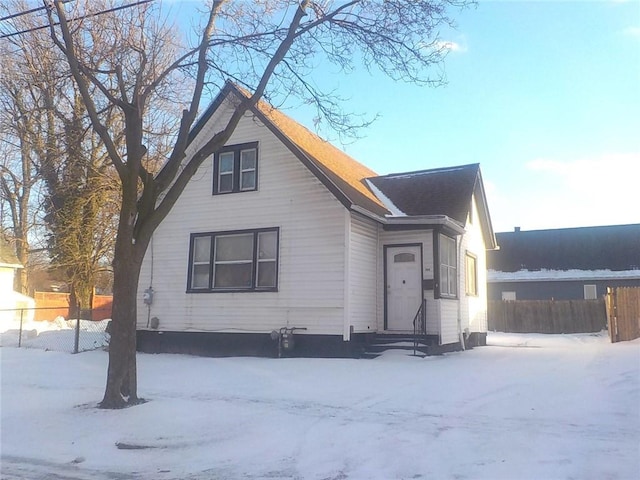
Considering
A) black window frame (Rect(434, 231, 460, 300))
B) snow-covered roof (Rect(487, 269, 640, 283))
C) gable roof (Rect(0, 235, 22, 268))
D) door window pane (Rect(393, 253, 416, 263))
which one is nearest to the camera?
black window frame (Rect(434, 231, 460, 300))

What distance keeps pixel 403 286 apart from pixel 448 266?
1571mm

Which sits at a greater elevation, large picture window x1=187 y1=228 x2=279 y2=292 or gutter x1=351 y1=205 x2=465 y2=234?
gutter x1=351 y1=205 x2=465 y2=234

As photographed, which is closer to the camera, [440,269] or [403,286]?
[440,269]

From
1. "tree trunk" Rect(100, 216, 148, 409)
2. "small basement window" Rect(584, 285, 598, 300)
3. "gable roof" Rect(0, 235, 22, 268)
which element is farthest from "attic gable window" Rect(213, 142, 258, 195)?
→ "small basement window" Rect(584, 285, 598, 300)

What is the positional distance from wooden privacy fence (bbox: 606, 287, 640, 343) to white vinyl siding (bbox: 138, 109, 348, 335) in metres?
8.85

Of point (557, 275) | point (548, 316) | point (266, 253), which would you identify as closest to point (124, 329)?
point (266, 253)

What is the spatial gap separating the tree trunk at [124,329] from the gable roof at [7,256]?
20441 millimetres

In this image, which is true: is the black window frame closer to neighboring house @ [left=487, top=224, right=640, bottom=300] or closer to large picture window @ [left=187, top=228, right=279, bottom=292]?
large picture window @ [left=187, top=228, right=279, bottom=292]

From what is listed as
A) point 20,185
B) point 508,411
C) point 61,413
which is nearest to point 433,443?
point 508,411

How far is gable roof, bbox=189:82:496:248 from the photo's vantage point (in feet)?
48.4

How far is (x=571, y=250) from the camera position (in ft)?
119

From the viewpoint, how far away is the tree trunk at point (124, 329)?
28.8ft

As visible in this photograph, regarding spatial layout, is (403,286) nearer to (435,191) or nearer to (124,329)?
(435,191)

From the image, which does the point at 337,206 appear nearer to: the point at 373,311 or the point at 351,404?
the point at 373,311
